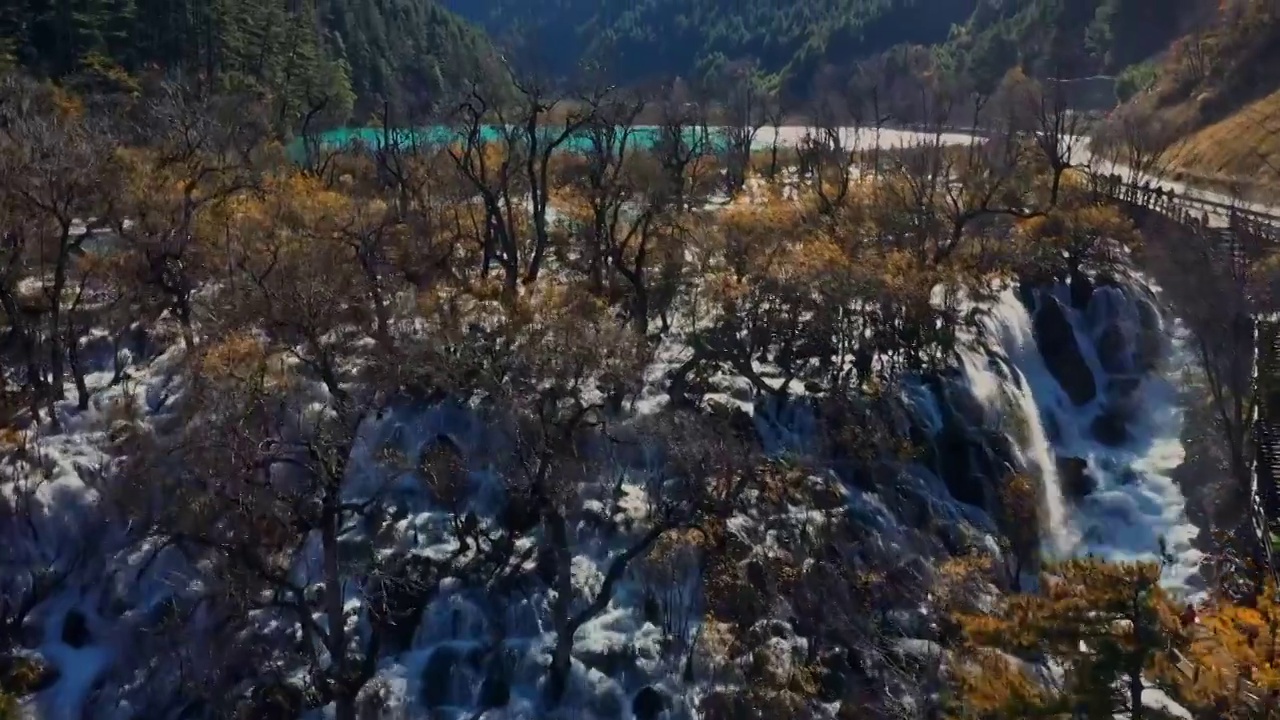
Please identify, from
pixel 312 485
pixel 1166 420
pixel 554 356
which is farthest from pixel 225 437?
pixel 1166 420

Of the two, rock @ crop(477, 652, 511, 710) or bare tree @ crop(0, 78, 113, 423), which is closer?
rock @ crop(477, 652, 511, 710)

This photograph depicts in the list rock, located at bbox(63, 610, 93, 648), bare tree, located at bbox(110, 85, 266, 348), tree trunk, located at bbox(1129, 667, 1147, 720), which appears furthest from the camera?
bare tree, located at bbox(110, 85, 266, 348)

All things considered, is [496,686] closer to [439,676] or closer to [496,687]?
[496,687]

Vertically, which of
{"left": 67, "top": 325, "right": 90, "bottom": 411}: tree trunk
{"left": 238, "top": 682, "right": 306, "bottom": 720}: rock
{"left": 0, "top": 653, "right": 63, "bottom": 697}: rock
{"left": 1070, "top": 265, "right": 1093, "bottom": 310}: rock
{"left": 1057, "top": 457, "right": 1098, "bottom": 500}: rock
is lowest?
{"left": 1057, "top": 457, "right": 1098, "bottom": 500}: rock

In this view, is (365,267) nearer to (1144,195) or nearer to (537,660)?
(537,660)

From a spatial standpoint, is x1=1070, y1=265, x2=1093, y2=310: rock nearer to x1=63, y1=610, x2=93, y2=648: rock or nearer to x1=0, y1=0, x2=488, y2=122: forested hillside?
x1=0, y1=0, x2=488, y2=122: forested hillside

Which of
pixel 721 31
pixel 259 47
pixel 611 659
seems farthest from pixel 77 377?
pixel 721 31

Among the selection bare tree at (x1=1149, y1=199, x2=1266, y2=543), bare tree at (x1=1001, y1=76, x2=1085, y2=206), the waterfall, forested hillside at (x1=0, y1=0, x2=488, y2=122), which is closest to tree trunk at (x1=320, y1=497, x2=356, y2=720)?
the waterfall

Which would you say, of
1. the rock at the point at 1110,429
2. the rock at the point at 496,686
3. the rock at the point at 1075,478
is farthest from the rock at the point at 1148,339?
the rock at the point at 496,686
